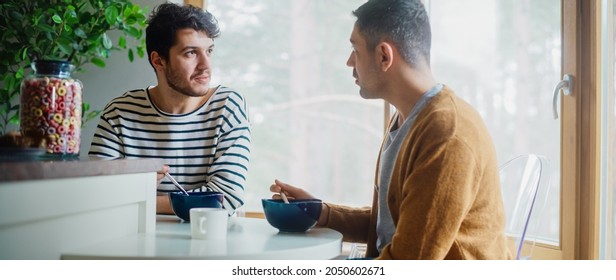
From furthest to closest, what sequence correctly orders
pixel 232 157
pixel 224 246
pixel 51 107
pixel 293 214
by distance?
pixel 232 157, pixel 293 214, pixel 51 107, pixel 224 246

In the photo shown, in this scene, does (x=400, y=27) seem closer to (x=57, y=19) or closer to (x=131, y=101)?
(x=131, y=101)

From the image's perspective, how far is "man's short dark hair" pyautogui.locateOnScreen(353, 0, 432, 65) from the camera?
4.66 feet

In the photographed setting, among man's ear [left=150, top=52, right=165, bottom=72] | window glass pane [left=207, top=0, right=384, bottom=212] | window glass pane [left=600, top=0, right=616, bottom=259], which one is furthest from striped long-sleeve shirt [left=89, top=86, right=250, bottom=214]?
window glass pane [left=600, top=0, right=616, bottom=259]

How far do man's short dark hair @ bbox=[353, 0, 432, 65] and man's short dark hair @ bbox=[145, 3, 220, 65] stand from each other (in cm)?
76

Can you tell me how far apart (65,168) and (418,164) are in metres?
0.61

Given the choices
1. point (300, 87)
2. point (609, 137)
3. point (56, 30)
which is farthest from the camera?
point (300, 87)

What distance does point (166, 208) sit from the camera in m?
1.69

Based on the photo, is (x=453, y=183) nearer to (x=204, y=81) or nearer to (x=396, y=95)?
(x=396, y=95)

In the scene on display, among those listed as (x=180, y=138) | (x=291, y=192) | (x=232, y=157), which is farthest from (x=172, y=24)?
(x=291, y=192)

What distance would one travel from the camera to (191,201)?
1396 millimetres

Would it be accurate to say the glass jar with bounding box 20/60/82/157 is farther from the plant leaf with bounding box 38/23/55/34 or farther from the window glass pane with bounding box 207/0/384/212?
the window glass pane with bounding box 207/0/384/212

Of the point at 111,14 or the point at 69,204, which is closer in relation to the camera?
the point at 69,204

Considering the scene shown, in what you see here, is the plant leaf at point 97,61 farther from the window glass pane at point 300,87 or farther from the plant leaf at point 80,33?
the window glass pane at point 300,87

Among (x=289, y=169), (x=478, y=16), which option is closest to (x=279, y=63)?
(x=289, y=169)
